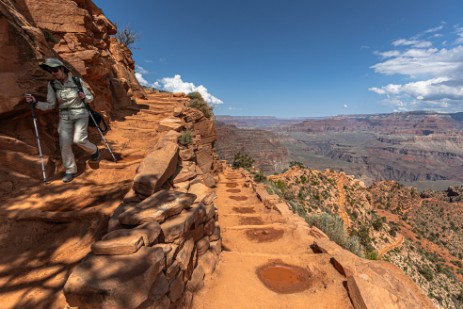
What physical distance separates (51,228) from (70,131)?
2.29 meters

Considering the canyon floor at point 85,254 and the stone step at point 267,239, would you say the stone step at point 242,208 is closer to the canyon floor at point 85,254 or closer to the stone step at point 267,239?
the stone step at point 267,239

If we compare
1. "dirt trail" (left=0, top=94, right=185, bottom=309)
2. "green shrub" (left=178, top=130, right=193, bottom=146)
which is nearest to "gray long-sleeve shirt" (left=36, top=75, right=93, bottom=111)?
"dirt trail" (left=0, top=94, right=185, bottom=309)

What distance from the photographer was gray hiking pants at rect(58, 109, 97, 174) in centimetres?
477

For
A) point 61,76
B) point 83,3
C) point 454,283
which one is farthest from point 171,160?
point 454,283

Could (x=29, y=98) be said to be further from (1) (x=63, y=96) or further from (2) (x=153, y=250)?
(2) (x=153, y=250)

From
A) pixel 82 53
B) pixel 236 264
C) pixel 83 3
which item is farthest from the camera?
pixel 83 3

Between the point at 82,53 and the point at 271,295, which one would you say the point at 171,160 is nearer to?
the point at 271,295

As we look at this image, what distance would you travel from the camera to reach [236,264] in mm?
4570

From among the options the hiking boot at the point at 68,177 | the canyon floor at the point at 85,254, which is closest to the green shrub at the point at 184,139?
the canyon floor at the point at 85,254

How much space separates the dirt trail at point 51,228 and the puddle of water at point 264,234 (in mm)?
4114

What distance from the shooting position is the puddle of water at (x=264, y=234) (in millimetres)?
6660

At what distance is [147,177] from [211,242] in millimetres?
1988

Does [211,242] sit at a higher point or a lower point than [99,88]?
lower

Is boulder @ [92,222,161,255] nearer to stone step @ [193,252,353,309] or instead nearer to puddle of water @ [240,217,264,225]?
stone step @ [193,252,353,309]
